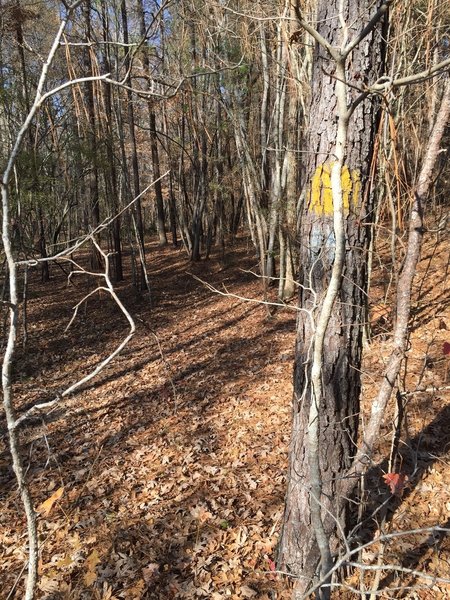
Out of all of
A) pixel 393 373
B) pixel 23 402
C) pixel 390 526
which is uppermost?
pixel 393 373

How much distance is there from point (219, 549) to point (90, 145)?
10.6 m

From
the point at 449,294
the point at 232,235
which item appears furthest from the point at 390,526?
the point at 232,235

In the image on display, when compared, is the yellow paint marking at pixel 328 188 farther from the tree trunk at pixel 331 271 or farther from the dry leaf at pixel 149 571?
the dry leaf at pixel 149 571

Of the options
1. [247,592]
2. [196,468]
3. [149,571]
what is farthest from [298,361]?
[196,468]

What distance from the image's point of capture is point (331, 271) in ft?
7.25

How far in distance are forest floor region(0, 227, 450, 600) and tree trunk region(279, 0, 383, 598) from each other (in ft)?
A: 0.80

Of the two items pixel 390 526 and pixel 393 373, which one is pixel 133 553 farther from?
pixel 393 373

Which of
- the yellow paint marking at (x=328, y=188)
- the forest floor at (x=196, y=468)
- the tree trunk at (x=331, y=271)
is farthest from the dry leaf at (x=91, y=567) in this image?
the yellow paint marking at (x=328, y=188)

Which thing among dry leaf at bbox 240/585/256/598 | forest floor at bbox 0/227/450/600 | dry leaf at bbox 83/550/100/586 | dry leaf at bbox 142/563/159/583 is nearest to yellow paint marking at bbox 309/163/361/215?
forest floor at bbox 0/227/450/600

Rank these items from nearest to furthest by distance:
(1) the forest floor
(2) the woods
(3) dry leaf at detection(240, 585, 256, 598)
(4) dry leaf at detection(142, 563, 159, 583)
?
(2) the woods < (3) dry leaf at detection(240, 585, 256, 598) < (1) the forest floor < (4) dry leaf at detection(142, 563, 159, 583)

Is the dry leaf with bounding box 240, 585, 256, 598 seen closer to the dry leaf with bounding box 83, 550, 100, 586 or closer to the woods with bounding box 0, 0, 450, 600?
the woods with bounding box 0, 0, 450, 600

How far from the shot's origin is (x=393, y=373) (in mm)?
2146

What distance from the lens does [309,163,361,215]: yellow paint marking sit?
2.07 metres

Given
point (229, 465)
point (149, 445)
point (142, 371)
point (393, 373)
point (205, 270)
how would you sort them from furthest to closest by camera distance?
point (205, 270) < point (142, 371) < point (149, 445) < point (229, 465) < point (393, 373)
